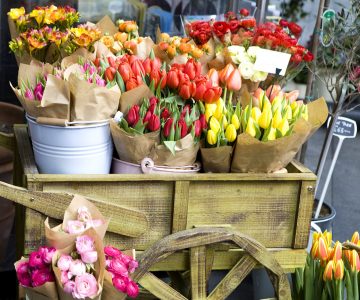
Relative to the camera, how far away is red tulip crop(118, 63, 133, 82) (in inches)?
89.3

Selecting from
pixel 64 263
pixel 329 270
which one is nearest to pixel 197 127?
pixel 64 263

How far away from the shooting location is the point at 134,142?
2107mm

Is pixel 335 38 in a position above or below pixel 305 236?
above

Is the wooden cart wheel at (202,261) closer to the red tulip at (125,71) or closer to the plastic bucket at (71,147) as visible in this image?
the plastic bucket at (71,147)

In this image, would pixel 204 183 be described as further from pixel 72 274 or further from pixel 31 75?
pixel 31 75

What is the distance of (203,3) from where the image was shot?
5.07 m

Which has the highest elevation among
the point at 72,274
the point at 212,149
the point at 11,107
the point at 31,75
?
the point at 31,75

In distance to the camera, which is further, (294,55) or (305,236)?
(294,55)

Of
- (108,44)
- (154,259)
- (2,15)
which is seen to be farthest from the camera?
(2,15)

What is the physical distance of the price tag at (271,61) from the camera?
8.09 ft

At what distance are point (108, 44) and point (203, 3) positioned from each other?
2579 mm

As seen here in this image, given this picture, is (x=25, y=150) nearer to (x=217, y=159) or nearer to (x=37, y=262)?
(x=37, y=262)

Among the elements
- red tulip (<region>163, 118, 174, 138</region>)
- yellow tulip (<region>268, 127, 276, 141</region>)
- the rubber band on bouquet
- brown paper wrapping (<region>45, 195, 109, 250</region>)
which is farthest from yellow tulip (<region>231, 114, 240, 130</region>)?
the rubber band on bouquet

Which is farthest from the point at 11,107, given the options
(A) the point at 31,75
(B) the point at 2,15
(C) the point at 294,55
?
(C) the point at 294,55
